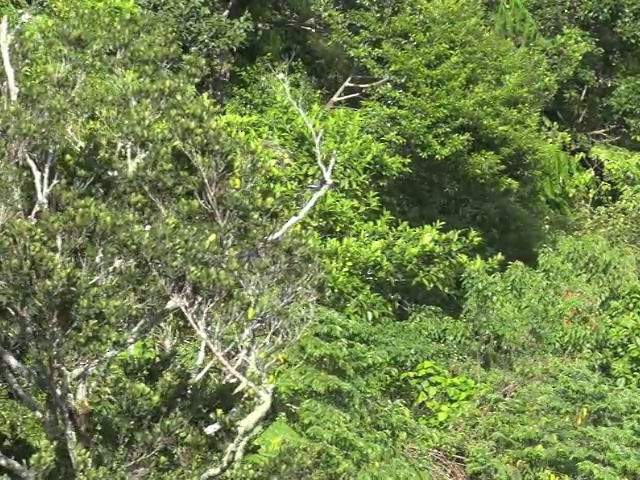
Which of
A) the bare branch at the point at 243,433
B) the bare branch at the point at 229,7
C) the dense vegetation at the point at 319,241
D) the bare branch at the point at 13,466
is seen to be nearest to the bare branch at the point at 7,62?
the dense vegetation at the point at 319,241

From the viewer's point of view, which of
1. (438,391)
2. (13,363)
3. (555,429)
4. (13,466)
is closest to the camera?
(13,466)

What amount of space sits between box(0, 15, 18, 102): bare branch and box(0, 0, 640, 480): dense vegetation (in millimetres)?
16

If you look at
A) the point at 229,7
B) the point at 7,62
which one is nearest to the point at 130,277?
the point at 7,62

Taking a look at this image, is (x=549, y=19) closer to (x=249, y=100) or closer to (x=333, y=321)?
(x=249, y=100)

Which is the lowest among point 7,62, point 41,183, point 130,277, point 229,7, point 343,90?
point 343,90

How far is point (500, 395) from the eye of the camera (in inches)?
301

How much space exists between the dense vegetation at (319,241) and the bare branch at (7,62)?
2 cm

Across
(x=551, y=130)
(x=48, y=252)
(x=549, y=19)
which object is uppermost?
(x=48, y=252)

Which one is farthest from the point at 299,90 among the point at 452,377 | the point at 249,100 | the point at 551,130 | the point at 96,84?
the point at 96,84

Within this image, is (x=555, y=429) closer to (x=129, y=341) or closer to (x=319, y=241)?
(x=319, y=241)

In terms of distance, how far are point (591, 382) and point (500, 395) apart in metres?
0.78

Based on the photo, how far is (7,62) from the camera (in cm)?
426

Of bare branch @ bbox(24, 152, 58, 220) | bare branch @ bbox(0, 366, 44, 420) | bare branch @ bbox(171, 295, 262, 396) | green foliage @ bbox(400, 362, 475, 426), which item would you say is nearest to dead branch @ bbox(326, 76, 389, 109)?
green foliage @ bbox(400, 362, 475, 426)

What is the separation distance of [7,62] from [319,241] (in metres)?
3.73
